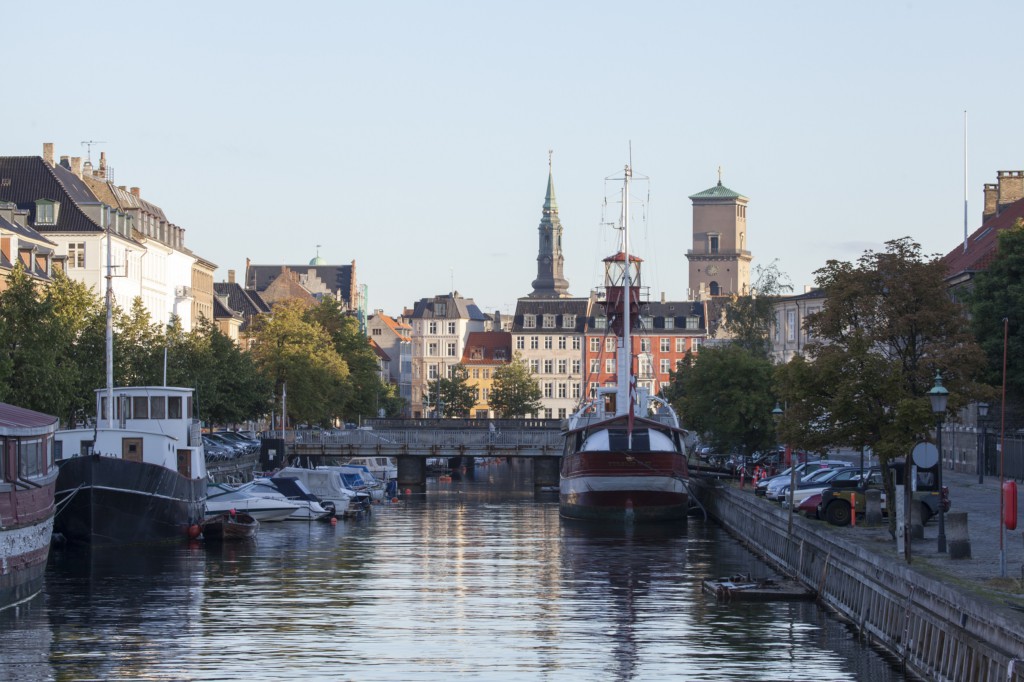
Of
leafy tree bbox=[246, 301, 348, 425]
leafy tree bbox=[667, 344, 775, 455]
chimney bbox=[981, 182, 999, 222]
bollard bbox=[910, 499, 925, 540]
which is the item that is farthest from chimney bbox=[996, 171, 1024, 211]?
bollard bbox=[910, 499, 925, 540]

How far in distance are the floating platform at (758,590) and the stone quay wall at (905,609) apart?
0.47m

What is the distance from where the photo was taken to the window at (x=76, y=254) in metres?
116

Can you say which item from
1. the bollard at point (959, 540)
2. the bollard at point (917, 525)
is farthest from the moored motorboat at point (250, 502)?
the bollard at point (959, 540)

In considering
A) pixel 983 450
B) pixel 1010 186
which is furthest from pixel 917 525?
pixel 1010 186

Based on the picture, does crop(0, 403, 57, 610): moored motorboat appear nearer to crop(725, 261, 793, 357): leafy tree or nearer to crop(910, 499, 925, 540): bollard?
crop(910, 499, 925, 540): bollard

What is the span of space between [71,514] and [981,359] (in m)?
28.1

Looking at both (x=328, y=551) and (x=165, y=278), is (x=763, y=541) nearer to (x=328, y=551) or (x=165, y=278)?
(x=328, y=551)

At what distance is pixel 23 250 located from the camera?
97.4 metres

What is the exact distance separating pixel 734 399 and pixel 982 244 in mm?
18230

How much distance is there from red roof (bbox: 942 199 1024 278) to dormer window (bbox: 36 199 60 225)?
54.9 metres

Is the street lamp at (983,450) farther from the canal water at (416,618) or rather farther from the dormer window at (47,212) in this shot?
the dormer window at (47,212)

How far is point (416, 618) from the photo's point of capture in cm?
4212

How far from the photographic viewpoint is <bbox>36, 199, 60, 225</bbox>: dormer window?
375ft

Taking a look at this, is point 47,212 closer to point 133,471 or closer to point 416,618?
point 133,471
